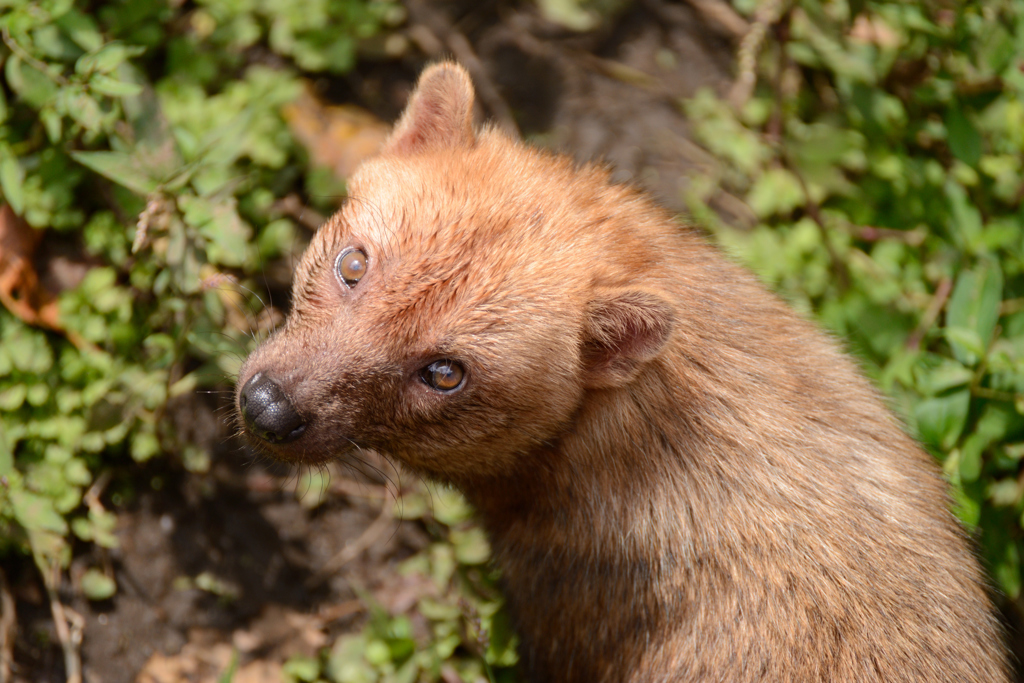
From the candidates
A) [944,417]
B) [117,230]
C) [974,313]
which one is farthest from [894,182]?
[117,230]

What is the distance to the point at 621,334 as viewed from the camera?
9.70 ft

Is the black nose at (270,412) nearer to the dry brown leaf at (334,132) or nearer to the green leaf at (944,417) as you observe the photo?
the dry brown leaf at (334,132)

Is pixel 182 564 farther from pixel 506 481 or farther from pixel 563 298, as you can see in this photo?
pixel 563 298

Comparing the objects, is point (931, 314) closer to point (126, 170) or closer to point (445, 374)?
point (445, 374)

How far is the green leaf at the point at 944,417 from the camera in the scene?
3.70m

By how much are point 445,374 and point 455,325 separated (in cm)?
20

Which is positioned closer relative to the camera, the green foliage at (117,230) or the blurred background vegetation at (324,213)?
the green foliage at (117,230)

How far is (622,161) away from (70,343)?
3574mm

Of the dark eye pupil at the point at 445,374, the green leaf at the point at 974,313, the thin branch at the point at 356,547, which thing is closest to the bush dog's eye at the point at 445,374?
the dark eye pupil at the point at 445,374

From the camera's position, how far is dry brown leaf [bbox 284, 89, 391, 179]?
504cm

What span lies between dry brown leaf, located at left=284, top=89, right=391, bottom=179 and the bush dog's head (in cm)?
189

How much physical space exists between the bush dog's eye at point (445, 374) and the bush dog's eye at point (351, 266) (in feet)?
1.49

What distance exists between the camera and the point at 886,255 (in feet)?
17.5

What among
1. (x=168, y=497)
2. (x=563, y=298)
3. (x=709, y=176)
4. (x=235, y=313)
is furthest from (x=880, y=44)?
(x=168, y=497)
